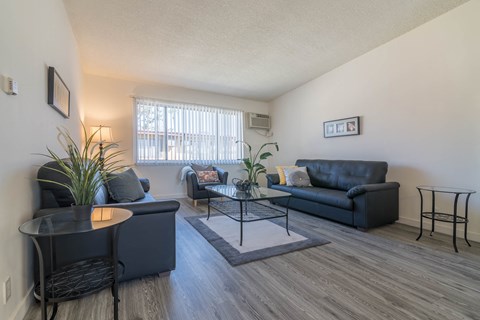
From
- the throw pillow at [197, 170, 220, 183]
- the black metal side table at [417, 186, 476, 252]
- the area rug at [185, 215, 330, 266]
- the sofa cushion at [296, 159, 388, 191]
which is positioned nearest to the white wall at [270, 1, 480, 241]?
the black metal side table at [417, 186, 476, 252]

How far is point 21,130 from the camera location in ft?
4.55

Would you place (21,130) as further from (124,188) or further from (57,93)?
(124,188)

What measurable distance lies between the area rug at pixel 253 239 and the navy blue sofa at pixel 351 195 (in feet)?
2.01

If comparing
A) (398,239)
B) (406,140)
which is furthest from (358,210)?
(406,140)

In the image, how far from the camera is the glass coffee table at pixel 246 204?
2589mm

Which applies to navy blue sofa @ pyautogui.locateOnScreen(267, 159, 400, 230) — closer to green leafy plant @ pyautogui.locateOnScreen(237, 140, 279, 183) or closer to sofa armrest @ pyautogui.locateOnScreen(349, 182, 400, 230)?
sofa armrest @ pyautogui.locateOnScreen(349, 182, 400, 230)

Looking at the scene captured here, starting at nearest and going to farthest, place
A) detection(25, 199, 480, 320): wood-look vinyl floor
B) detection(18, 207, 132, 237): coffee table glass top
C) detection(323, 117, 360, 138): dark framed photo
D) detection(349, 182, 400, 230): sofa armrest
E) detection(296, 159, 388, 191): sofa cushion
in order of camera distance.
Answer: detection(18, 207, 132, 237): coffee table glass top
detection(25, 199, 480, 320): wood-look vinyl floor
detection(349, 182, 400, 230): sofa armrest
detection(296, 159, 388, 191): sofa cushion
detection(323, 117, 360, 138): dark framed photo

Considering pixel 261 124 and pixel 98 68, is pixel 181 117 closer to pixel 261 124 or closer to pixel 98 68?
pixel 98 68

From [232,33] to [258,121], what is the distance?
3.11m

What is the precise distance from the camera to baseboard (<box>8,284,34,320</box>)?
4.06 ft

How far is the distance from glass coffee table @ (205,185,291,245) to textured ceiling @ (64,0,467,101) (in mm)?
2143

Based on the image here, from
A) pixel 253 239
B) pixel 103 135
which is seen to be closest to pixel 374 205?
pixel 253 239

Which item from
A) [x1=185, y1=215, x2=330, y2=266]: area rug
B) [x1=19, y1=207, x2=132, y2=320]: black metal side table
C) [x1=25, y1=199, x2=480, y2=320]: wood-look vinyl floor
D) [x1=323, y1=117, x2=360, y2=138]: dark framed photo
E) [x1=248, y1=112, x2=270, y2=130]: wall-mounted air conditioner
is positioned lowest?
[x1=25, y1=199, x2=480, y2=320]: wood-look vinyl floor

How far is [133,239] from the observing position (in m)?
1.64
